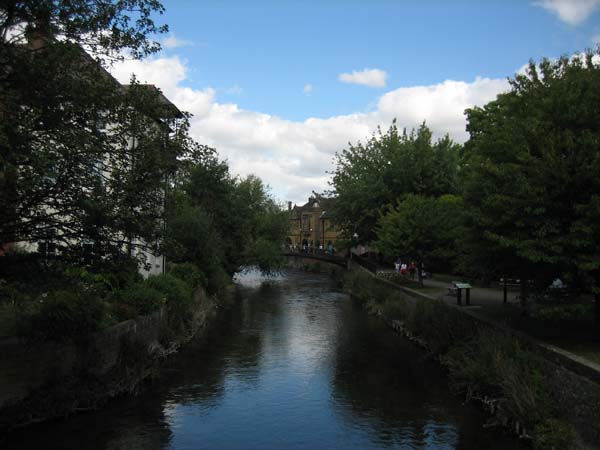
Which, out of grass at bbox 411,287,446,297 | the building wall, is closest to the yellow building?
the building wall

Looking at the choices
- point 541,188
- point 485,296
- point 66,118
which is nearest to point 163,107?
point 66,118

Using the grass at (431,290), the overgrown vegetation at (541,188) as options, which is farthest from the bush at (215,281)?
the overgrown vegetation at (541,188)

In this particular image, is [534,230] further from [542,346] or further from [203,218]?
[203,218]

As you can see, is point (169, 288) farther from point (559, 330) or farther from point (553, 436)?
point (553, 436)

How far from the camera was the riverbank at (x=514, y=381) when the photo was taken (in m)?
9.38

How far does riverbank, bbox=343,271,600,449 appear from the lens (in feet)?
30.8

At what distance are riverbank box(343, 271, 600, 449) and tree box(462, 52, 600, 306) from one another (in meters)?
2.15

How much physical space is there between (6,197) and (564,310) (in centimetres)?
1109

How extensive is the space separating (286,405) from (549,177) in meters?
7.78

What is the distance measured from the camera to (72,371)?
11680mm

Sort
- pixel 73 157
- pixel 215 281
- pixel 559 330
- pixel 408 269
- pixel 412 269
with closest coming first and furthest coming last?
pixel 73 157
pixel 559 330
pixel 215 281
pixel 412 269
pixel 408 269

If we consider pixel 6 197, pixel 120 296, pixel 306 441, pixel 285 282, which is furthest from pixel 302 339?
pixel 285 282

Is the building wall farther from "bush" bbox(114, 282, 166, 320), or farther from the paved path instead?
"bush" bbox(114, 282, 166, 320)

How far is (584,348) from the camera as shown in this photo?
11.9 meters
